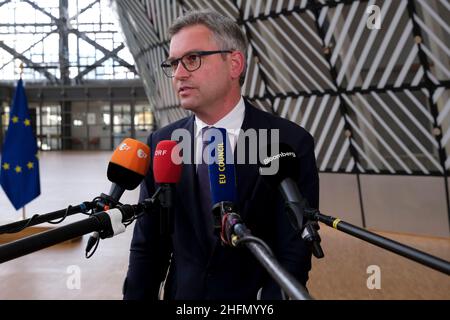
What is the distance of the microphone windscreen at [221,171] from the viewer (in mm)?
1580

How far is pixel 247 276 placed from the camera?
5.88ft

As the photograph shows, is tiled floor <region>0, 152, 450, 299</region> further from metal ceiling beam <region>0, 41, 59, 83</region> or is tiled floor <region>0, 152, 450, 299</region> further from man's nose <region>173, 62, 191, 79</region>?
metal ceiling beam <region>0, 41, 59, 83</region>

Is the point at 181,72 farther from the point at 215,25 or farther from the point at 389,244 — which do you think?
the point at 389,244

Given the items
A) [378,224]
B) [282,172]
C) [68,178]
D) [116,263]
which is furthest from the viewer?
[68,178]

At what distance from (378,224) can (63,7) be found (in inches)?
1438

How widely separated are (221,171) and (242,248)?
0.34 m

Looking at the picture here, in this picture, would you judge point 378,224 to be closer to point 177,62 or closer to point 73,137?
point 177,62

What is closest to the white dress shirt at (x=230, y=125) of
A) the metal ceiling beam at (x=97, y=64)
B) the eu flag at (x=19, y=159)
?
Result: the eu flag at (x=19, y=159)

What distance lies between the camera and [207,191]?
1.83m

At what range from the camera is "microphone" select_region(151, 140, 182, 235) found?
1.68m

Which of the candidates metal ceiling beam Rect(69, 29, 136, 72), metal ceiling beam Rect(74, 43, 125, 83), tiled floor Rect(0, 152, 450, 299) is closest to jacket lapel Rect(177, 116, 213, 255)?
tiled floor Rect(0, 152, 450, 299)

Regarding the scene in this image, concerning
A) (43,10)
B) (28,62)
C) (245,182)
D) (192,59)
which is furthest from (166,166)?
(43,10)

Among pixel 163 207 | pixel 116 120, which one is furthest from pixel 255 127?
pixel 116 120

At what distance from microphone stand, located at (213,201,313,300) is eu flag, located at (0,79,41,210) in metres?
8.13
